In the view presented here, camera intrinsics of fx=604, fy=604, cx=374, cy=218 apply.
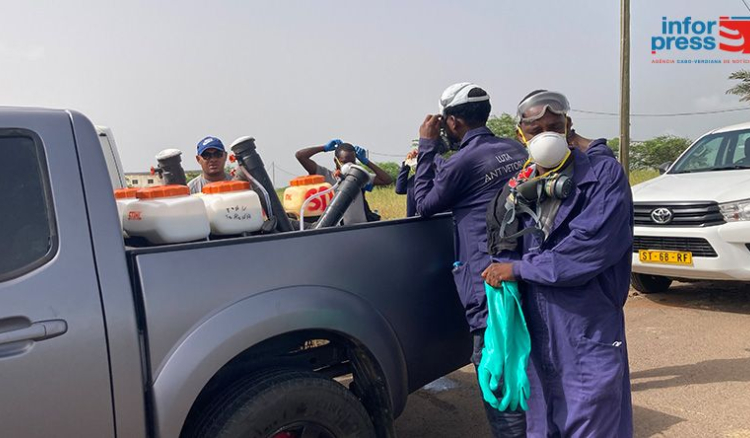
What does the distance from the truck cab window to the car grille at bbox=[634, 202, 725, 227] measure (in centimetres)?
544

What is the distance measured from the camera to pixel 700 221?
5.59m

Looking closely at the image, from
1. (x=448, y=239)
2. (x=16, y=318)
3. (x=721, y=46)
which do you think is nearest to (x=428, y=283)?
(x=448, y=239)

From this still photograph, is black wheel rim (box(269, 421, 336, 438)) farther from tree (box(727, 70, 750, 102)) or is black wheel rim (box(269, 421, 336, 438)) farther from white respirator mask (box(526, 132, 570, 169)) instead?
tree (box(727, 70, 750, 102))

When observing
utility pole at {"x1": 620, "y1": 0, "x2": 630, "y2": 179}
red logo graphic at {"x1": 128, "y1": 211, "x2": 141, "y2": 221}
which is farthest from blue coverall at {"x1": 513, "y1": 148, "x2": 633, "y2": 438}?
utility pole at {"x1": 620, "y1": 0, "x2": 630, "y2": 179}

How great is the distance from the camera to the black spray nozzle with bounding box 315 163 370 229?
3014 millimetres

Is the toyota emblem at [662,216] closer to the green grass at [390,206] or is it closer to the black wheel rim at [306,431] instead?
the green grass at [390,206]

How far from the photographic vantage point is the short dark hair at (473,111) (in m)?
2.90

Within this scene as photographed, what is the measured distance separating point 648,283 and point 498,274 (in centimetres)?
488

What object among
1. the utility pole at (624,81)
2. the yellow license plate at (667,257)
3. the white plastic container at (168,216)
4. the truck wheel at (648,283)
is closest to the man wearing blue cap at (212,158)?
the white plastic container at (168,216)

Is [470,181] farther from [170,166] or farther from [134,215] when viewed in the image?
[170,166]

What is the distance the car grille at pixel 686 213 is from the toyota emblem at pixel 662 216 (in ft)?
0.08

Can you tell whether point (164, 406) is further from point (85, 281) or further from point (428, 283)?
point (428, 283)

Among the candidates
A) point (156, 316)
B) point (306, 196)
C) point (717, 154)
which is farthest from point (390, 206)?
point (156, 316)

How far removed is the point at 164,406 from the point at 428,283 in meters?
1.27
